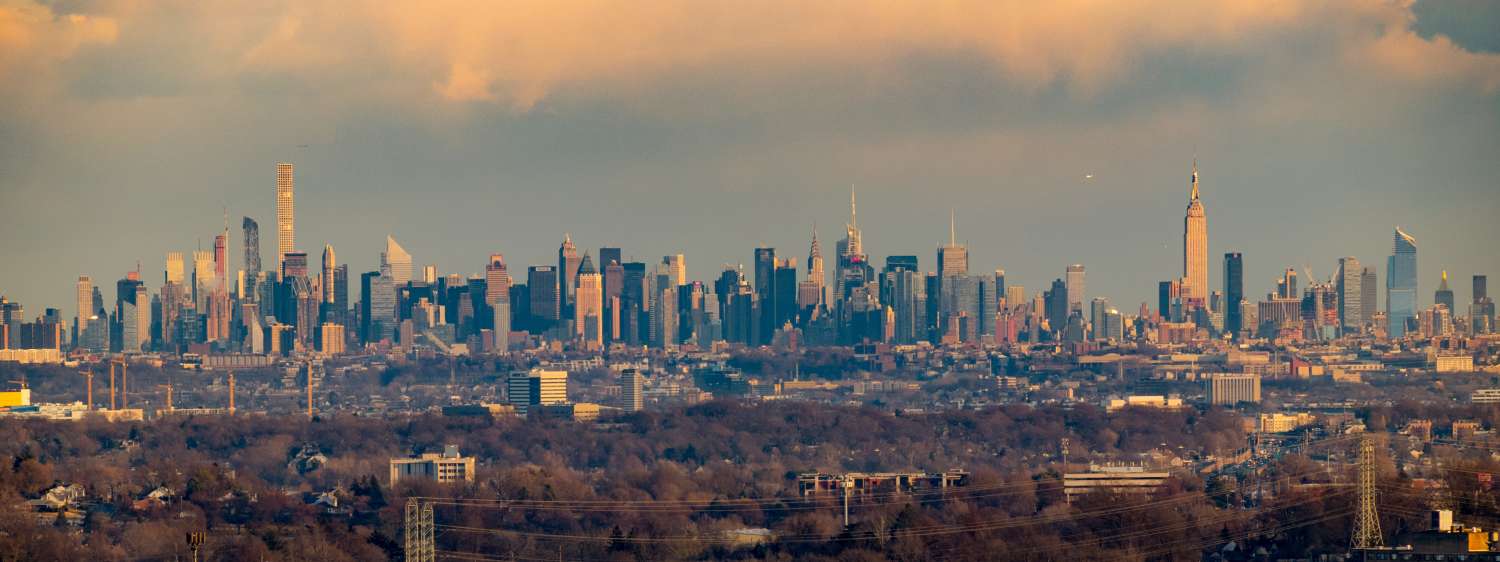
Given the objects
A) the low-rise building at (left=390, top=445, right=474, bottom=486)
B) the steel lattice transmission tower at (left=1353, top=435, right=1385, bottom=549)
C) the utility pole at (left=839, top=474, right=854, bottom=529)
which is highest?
the steel lattice transmission tower at (left=1353, top=435, right=1385, bottom=549)

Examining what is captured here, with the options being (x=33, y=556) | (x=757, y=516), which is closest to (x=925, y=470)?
(x=757, y=516)

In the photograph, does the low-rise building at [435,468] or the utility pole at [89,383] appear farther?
the utility pole at [89,383]

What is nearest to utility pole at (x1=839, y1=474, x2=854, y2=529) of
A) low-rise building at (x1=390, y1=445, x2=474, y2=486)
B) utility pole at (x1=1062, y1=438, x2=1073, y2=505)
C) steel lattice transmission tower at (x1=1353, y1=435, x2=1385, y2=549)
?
utility pole at (x1=1062, y1=438, x2=1073, y2=505)

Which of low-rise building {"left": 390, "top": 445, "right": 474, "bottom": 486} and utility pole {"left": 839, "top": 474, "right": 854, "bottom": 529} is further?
low-rise building {"left": 390, "top": 445, "right": 474, "bottom": 486}

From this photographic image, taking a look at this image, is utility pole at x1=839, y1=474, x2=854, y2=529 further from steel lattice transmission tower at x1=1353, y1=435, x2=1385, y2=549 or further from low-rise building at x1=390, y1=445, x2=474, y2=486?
steel lattice transmission tower at x1=1353, y1=435, x2=1385, y2=549

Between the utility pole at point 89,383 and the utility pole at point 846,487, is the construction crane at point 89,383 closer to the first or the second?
the utility pole at point 89,383

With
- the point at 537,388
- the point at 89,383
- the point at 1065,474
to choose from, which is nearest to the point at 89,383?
the point at 89,383

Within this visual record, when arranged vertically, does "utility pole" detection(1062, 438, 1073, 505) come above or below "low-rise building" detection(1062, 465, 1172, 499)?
below

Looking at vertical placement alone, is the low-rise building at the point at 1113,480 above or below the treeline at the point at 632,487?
above

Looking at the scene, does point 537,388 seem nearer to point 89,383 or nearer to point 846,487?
point 89,383

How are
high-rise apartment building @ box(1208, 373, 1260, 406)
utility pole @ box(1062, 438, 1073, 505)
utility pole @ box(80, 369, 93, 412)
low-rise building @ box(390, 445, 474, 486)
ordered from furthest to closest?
1. utility pole @ box(80, 369, 93, 412)
2. high-rise apartment building @ box(1208, 373, 1260, 406)
3. low-rise building @ box(390, 445, 474, 486)
4. utility pole @ box(1062, 438, 1073, 505)

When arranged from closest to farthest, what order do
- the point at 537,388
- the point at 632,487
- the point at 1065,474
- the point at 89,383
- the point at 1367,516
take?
the point at 1367,516 → the point at 1065,474 → the point at 632,487 → the point at 537,388 → the point at 89,383

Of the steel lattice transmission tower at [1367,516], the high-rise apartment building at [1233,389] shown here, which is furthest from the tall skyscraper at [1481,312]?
the steel lattice transmission tower at [1367,516]
